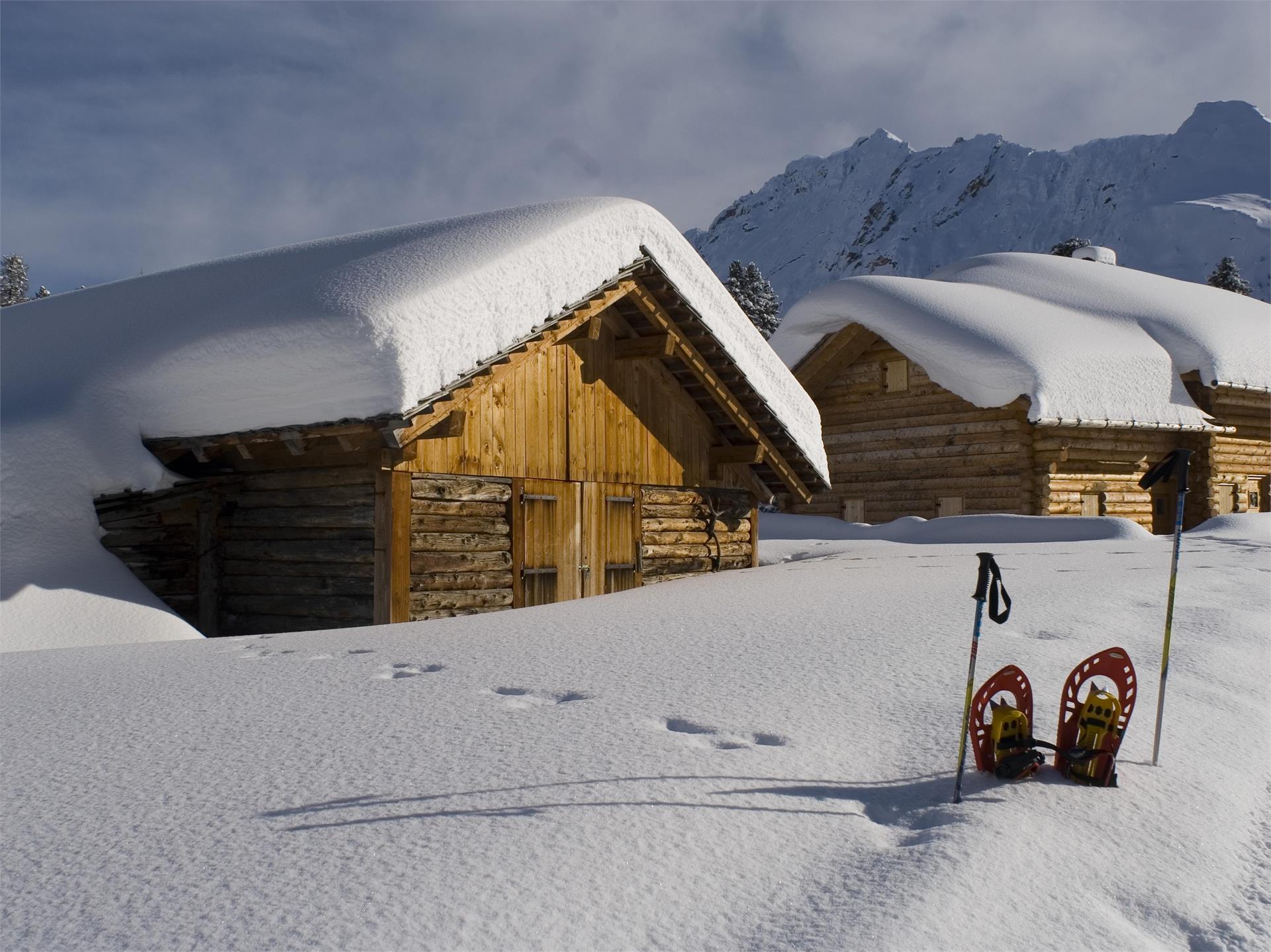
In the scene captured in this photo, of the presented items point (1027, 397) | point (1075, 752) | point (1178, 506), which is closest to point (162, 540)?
point (1075, 752)

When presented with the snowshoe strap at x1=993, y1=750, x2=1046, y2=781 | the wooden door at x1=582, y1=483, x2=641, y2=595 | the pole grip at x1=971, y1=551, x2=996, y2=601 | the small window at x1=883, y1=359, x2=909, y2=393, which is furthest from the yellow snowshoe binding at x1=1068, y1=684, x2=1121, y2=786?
the small window at x1=883, y1=359, x2=909, y2=393

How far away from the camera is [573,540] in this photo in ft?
36.6

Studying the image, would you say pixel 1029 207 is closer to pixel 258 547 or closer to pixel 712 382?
pixel 712 382

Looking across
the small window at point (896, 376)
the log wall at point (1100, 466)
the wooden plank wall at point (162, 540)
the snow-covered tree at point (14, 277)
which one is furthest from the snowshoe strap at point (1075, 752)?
the snow-covered tree at point (14, 277)

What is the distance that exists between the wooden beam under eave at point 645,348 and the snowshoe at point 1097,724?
7.83 metres

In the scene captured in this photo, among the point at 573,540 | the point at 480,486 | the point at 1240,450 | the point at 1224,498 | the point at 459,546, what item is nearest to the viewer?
the point at 459,546

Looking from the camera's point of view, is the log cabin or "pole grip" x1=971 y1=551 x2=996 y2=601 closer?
"pole grip" x1=971 y1=551 x2=996 y2=601

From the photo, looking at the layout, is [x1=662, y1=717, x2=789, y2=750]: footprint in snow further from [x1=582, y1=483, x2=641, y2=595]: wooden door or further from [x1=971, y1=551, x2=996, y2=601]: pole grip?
[x1=582, y1=483, x2=641, y2=595]: wooden door

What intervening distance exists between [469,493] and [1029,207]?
155 m

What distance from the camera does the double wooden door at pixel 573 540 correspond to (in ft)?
34.3

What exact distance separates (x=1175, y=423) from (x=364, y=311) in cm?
1816

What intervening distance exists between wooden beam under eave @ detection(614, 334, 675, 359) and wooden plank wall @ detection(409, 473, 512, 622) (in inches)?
98.1

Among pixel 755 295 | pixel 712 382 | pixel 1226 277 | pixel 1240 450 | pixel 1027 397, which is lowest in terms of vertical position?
pixel 1240 450

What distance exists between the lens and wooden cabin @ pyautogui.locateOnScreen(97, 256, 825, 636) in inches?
353
